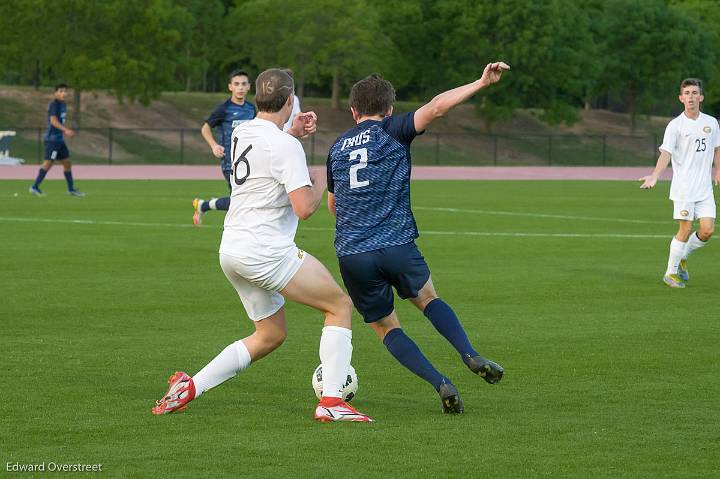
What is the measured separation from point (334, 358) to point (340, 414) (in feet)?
1.03

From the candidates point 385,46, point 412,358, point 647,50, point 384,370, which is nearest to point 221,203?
point 384,370

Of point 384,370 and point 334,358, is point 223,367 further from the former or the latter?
point 384,370

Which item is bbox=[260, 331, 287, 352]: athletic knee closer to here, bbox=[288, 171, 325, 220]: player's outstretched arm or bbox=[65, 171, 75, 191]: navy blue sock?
bbox=[288, 171, 325, 220]: player's outstretched arm

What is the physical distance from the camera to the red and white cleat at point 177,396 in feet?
24.3

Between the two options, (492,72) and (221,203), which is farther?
(221,203)

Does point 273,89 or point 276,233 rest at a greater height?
point 273,89

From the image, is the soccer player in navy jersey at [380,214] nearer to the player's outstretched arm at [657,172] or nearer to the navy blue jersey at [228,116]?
the player's outstretched arm at [657,172]

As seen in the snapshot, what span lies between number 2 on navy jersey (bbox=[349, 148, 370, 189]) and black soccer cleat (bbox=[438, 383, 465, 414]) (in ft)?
4.01

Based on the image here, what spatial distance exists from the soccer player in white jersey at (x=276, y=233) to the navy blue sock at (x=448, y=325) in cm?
62

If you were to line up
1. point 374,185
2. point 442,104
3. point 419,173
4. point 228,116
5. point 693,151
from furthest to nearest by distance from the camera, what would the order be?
point 419,173 < point 228,116 < point 693,151 < point 374,185 < point 442,104

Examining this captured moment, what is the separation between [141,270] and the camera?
50.3 ft

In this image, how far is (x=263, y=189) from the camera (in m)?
7.27

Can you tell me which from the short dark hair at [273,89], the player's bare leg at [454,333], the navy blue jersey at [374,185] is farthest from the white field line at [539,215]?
the short dark hair at [273,89]

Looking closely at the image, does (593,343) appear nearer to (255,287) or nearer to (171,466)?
(255,287)
